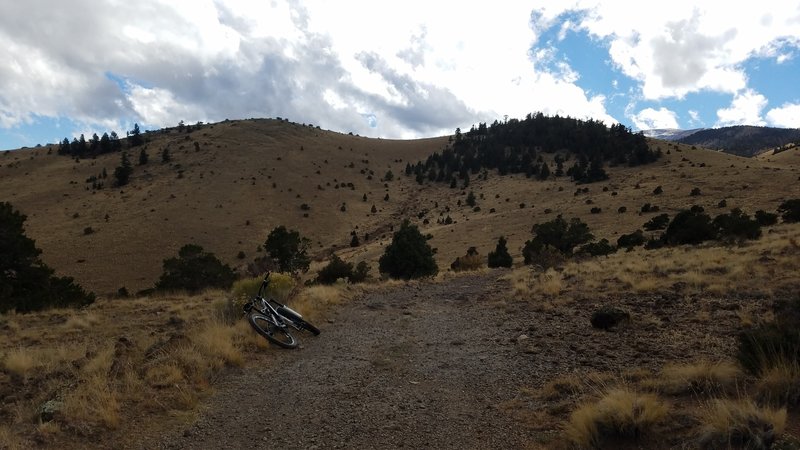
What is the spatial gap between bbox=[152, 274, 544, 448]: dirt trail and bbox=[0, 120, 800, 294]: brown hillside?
28.8m

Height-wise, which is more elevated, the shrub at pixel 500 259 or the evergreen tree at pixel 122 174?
the evergreen tree at pixel 122 174

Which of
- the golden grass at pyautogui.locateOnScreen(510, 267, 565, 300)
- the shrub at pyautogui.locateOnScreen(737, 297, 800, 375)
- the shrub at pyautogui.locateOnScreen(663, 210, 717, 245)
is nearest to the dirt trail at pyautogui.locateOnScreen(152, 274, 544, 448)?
the shrub at pyautogui.locateOnScreen(737, 297, 800, 375)

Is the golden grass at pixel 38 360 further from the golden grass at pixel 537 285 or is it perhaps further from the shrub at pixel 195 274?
the shrub at pixel 195 274

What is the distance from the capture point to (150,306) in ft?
55.9

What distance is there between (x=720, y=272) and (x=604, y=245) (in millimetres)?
17476

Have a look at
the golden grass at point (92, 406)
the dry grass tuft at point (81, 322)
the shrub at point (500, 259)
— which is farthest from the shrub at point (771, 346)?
the shrub at point (500, 259)

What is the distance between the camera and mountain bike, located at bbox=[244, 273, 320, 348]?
986 centimetres

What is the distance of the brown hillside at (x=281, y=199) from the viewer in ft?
161

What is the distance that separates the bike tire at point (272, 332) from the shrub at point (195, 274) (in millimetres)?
17699

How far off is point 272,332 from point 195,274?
66.2 ft

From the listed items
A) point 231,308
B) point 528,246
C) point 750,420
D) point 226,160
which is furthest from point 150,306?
point 226,160

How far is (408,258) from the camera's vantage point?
1161 inches

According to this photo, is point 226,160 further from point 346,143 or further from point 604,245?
point 604,245

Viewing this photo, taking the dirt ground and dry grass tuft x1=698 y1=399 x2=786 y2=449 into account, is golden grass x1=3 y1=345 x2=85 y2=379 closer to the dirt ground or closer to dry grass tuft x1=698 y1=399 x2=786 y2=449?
the dirt ground
